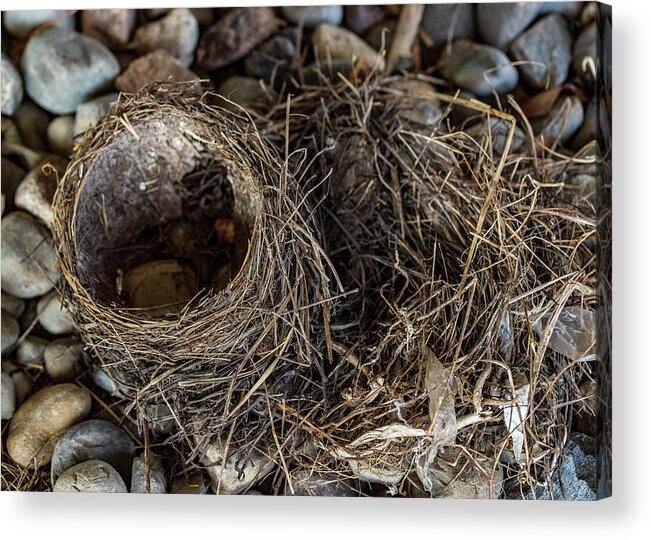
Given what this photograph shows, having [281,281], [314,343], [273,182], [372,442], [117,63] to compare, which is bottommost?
[372,442]

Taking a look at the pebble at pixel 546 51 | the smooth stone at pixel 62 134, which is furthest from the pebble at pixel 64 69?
the pebble at pixel 546 51

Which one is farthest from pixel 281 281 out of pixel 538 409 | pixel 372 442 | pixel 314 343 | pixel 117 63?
pixel 117 63

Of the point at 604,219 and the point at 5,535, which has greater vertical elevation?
the point at 604,219

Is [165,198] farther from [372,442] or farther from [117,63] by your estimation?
→ [372,442]

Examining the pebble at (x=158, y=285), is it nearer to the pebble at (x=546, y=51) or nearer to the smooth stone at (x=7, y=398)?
the smooth stone at (x=7, y=398)

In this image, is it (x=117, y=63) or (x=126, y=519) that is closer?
(x=126, y=519)
